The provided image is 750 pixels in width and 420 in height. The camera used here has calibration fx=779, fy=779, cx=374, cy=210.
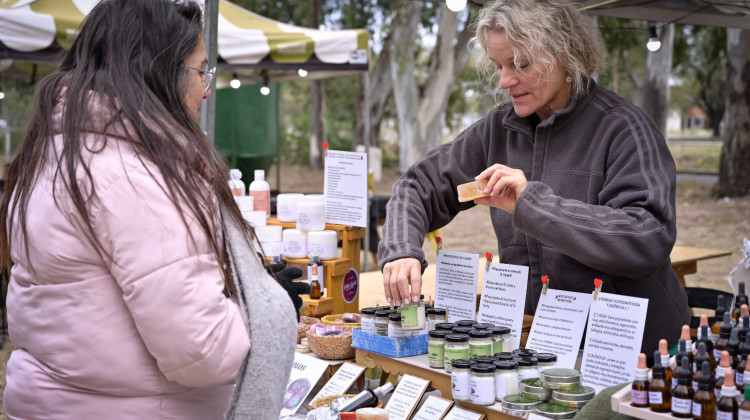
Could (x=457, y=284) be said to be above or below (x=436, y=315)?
above

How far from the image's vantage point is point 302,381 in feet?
9.00

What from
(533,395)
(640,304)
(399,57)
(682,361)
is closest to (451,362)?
(533,395)

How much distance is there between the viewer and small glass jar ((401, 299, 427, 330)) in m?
2.43

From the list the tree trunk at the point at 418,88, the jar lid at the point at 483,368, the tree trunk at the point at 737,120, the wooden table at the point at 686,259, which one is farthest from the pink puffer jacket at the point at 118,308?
the tree trunk at the point at 737,120

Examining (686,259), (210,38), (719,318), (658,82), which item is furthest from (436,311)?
(658,82)

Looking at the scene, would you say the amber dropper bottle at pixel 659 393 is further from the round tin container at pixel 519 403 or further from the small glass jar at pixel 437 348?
the small glass jar at pixel 437 348

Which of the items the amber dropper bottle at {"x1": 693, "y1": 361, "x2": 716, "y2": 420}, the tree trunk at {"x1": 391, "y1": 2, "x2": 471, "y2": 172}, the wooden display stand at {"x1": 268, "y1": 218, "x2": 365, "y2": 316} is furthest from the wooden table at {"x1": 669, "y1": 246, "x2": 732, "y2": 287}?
the tree trunk at {"x1": 391, "y1": 2, "x2": 471, "y2": 172}

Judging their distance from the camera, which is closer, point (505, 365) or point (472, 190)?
point (505, 365)

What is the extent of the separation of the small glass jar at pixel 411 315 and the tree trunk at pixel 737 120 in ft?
47.4

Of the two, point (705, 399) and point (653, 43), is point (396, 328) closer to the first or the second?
point (705, 399)

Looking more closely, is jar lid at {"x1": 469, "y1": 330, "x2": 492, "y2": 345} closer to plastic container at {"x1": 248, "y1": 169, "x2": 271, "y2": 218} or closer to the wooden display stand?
the wooden display stand

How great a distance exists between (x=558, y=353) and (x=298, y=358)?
1037 mm

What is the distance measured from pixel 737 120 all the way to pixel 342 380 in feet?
48.4

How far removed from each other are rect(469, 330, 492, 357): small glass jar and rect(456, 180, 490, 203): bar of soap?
15.3 inches
